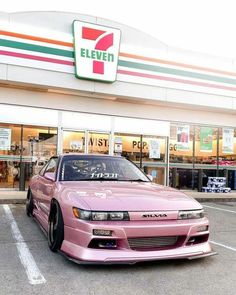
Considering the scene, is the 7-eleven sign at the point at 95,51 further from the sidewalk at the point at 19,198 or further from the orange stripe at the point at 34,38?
the sidewalk at the point at 19,198

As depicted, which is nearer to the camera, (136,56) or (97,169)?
(97,169)

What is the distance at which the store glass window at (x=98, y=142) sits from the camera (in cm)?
1387

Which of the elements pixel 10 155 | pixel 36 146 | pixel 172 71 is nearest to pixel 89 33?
pixel 172 71

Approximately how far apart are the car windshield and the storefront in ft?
20.4

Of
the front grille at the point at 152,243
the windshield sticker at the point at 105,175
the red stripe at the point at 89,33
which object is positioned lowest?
the front grille at the point at 152,243

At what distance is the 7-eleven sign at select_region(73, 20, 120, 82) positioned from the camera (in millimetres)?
11992

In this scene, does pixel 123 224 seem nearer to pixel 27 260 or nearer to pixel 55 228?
pixel 55 228

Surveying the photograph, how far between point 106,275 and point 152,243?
646 millimetres

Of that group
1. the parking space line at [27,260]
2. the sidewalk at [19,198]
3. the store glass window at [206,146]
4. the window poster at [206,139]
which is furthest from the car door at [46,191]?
the window poster at [206,139]

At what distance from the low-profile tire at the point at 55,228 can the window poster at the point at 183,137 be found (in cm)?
1059

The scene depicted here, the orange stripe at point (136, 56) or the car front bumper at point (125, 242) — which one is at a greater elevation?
the orange stripe at point (136, 56)

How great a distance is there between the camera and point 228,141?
16.3 metres

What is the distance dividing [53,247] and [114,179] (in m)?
1.46

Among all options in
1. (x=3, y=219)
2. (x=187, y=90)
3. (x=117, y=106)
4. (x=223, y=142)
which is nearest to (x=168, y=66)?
(x=187, y=90)
